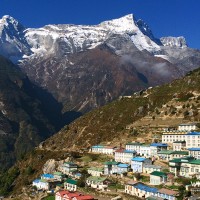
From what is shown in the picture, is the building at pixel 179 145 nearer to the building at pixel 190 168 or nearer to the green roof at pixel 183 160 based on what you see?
the green roof at pixel 183 160

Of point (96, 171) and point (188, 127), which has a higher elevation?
point (188, 127)

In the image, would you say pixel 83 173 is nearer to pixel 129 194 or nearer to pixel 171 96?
pixel 129 194

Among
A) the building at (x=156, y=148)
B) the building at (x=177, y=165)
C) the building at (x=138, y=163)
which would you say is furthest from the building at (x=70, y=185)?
the building at (x=177, y=165)

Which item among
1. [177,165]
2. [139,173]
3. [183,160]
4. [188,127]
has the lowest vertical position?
[139,173]

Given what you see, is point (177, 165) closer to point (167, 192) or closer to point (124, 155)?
point (167, 192)

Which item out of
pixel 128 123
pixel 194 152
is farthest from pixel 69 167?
pixel 128 123

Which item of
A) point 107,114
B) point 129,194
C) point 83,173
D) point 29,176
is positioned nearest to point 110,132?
point 107,114
